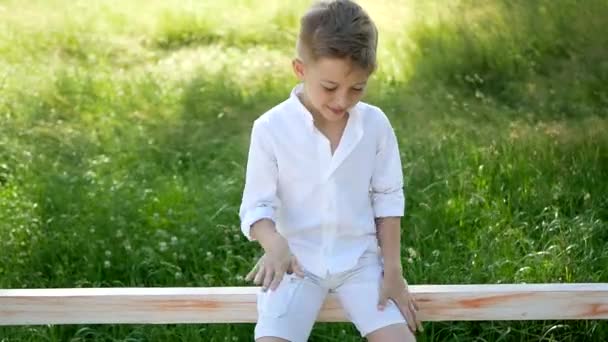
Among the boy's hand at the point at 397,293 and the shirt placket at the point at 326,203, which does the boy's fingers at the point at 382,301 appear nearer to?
the boy's hand at the point at 397,293

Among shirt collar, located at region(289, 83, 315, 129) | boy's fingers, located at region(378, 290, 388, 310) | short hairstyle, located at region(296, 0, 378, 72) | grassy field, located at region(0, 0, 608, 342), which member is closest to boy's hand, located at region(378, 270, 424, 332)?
boy's fingers, located at region(378, 290, 388, 310)

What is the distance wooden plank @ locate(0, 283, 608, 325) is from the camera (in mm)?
3309

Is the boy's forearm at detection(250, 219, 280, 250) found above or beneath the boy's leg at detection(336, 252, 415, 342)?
above

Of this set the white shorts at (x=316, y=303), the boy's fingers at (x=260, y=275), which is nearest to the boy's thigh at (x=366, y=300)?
the white shorts at (x=316, y=303)

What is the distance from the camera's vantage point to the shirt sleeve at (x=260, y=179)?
3.20m

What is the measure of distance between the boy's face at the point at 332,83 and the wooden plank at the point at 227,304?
1.74 feet

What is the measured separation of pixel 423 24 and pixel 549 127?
1.50m

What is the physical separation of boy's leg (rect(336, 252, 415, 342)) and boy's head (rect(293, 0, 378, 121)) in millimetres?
438

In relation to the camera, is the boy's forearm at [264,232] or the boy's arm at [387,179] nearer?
the boy's forearm at [264,232]

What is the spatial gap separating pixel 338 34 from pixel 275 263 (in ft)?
2.00

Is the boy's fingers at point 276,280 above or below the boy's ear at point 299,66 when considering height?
below

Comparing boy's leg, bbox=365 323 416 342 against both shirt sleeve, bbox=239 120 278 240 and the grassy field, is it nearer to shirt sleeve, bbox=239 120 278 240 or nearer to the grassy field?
shirt sleeve, bbox=239 120 278 240

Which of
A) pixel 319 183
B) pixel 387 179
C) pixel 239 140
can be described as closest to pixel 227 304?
pixel 319 183

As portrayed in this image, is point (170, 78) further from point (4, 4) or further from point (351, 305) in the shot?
point (351, 305)
